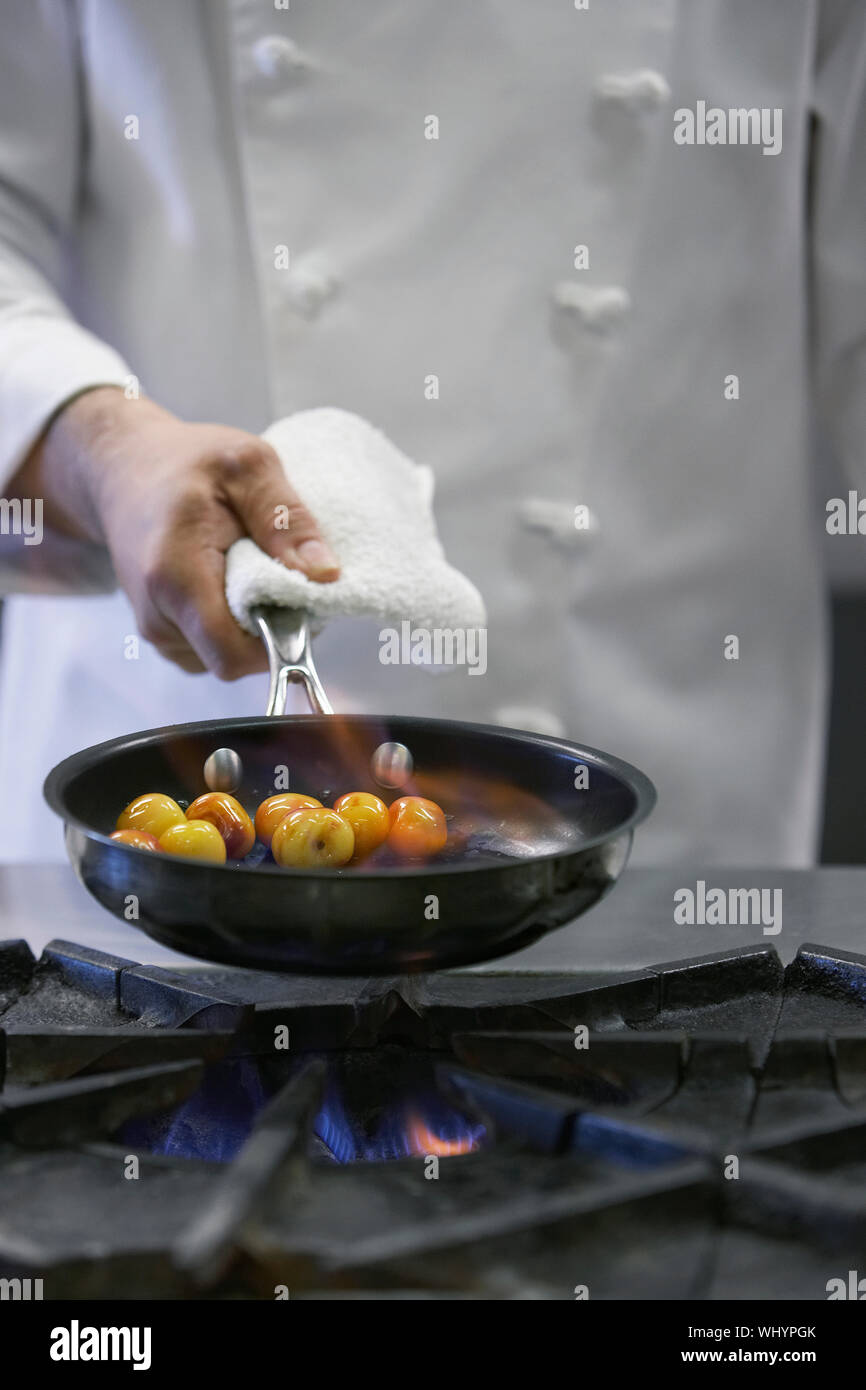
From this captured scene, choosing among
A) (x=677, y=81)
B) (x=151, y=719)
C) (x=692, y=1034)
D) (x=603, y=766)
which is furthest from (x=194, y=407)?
(x=692, y=1034)

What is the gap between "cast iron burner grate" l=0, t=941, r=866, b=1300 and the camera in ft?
A: 1.09

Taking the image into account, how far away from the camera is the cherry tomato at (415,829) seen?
1.68 ft

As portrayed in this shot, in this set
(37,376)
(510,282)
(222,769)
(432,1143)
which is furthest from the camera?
(510,282)

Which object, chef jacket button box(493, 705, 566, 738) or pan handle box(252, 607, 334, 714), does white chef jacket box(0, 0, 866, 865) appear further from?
pan handle box(252, 607, 334, 714)

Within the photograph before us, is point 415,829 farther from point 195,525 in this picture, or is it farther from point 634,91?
point 634,91

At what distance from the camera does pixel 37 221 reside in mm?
902

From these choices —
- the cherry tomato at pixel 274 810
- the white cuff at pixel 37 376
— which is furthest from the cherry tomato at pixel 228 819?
the white cuff at pixel 37 376

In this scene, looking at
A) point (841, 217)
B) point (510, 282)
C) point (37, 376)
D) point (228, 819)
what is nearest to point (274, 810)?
point (228, 819)

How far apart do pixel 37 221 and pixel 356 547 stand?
453 mm

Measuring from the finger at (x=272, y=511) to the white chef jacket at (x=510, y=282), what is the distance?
0.23 m

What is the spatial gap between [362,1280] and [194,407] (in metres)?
0.73

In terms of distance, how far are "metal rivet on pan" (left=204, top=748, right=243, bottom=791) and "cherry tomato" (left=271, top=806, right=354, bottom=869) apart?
0.17 ft

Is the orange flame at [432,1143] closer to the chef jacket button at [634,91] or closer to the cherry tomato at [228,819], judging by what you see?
the cherry tomato at [228,819]

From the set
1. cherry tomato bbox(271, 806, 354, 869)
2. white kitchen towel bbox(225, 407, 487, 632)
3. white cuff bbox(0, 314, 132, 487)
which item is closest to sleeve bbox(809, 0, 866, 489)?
white kitchen towel bbox(225, 407, 487, 632)
